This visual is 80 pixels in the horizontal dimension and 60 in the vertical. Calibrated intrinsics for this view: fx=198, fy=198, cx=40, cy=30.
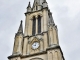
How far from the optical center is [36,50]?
28641mm

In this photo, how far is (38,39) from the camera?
30312mm

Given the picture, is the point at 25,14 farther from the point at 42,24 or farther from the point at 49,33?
the point at 49,33

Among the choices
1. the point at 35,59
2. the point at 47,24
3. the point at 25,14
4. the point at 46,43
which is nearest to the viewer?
the point at 35,59

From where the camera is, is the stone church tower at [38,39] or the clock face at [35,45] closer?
the stone church tower at [38,39]

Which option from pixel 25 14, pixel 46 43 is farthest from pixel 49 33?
pixel 25 14

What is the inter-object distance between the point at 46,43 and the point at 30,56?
3.19 m

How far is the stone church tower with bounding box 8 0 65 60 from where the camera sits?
2695 centimetres

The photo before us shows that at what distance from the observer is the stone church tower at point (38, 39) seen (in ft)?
88.4

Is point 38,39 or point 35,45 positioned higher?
point 38,39

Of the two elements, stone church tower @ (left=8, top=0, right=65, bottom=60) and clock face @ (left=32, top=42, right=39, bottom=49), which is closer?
stone church tower @ (left=8, top=0, right=65, bottom=60)

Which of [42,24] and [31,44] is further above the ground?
[42,24]

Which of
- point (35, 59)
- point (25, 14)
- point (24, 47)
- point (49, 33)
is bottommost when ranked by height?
point (35, 59)

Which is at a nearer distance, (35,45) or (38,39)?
(35,45)

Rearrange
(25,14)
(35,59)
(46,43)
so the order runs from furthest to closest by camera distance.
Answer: (25,14) → (46,43) → (35,59)
